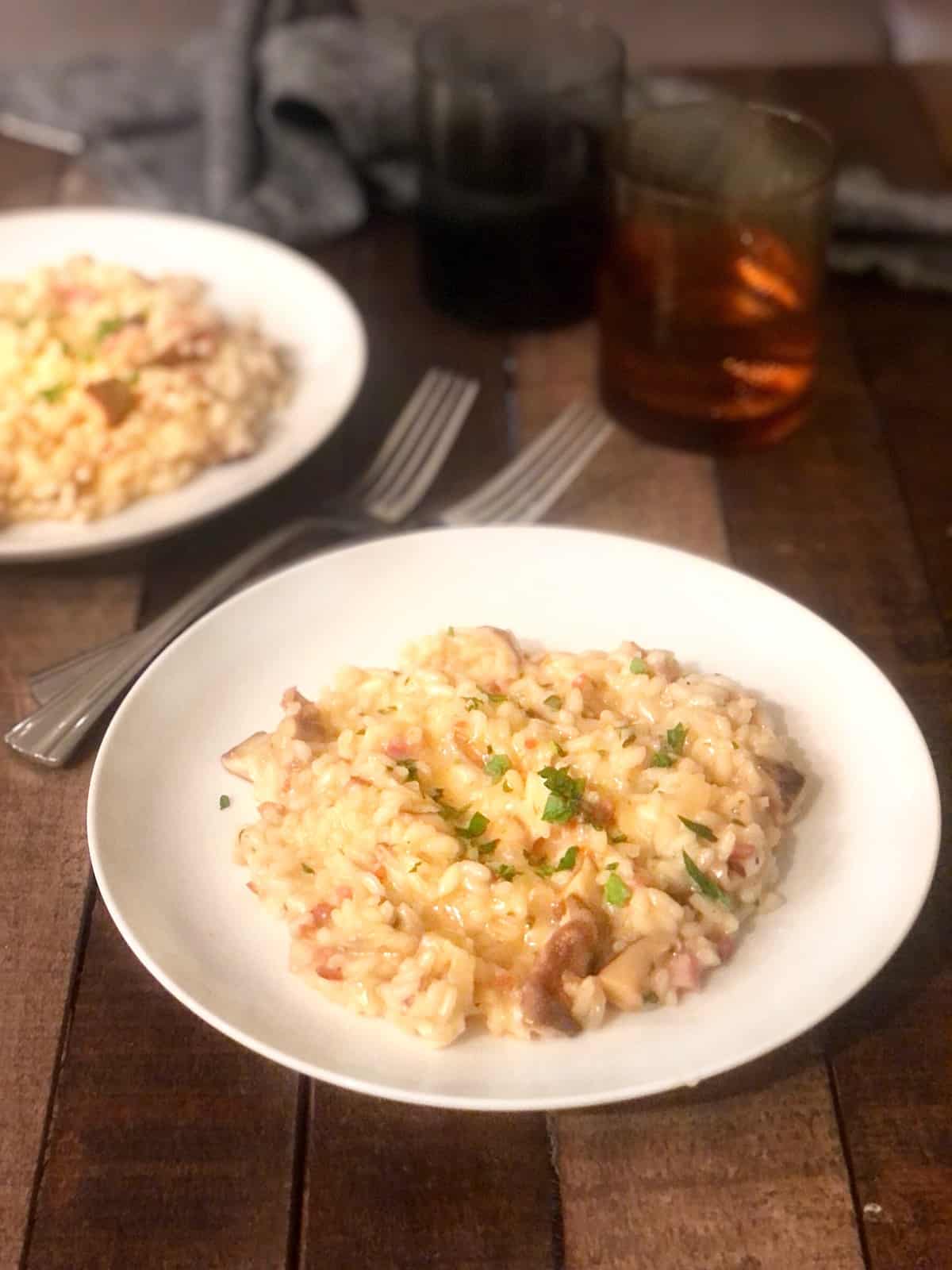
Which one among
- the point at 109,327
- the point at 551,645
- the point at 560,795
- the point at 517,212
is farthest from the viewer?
the point at 517,212

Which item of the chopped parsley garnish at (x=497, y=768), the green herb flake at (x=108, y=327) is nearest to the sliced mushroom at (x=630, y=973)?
the chopped parsley garnish at (x=497, y=768)

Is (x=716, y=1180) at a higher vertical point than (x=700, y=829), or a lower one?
lower

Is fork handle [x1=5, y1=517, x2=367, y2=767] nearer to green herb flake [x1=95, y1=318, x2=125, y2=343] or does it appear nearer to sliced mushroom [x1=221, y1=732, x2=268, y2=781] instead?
sliced mushroom [x1=221, y1=732, x2=268, y2=781]

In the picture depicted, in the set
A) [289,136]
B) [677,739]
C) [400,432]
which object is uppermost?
[677,739]

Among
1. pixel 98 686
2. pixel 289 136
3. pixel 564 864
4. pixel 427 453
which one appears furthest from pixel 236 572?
pixel 289 136

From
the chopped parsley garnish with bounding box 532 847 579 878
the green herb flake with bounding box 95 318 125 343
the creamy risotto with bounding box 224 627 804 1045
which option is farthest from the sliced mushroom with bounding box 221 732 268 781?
the green herb flake with bounding box 95 318 125 343

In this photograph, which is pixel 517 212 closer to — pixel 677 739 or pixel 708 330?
pixel 708 330

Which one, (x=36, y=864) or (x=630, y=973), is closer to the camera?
A: (x=630, y=973)
